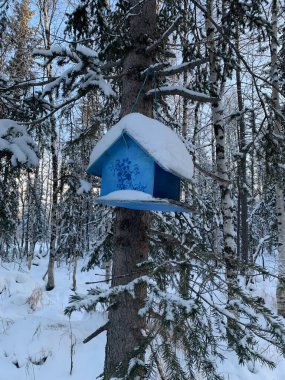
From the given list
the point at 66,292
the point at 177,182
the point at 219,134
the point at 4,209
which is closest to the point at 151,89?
the point at 177,182

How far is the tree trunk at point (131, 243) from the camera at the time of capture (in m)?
2.28

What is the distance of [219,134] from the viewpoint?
21.6 feet

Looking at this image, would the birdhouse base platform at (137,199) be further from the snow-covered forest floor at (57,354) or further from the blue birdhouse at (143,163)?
the snow-covered forest floor at (57,354)

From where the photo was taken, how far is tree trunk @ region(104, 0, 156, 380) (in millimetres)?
2284

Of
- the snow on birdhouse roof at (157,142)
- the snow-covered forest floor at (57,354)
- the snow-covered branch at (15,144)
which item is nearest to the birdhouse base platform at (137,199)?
the snow on birdhouse roof at (157,142)

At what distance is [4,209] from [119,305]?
5.91 ft

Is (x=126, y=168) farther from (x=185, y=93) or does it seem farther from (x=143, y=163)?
(x=185, y=93)

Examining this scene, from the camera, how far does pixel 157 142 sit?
76.1 inches

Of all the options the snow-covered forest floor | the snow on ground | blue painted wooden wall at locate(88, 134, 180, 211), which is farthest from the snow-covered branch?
the snow on ground

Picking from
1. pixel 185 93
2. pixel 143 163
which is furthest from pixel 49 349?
pixel 185 93

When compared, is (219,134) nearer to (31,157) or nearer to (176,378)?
(31,157)

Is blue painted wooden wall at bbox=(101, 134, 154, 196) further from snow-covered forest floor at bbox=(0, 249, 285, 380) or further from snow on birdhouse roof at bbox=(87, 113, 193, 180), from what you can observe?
snow-covered forest floor at bbox=(0, 249, 285, 380)

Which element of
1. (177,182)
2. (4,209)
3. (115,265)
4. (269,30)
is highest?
(269,30)

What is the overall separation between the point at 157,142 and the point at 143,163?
0.17 meters
